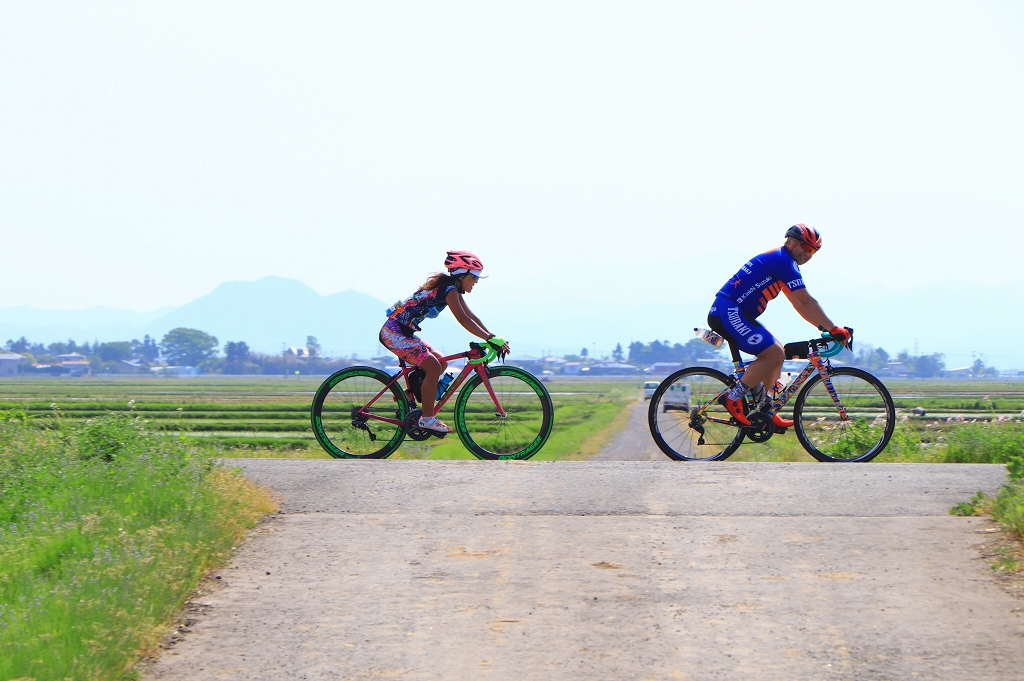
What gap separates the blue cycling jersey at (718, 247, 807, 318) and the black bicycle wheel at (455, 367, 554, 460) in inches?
75.8

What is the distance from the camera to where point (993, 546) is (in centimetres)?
588

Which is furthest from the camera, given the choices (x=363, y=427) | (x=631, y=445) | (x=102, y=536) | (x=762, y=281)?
(x=631, y=445)

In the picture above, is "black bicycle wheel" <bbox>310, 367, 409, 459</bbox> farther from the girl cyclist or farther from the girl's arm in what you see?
the girl's arm

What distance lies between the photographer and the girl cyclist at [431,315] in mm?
8797

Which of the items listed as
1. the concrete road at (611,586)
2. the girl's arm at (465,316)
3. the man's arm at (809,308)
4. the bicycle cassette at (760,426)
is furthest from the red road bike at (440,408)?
the man's arm at (809,308)

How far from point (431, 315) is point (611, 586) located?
4.37 m

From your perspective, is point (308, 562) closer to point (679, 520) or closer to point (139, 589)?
point (139, 589)

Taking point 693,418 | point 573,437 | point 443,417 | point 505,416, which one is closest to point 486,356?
point 505,416

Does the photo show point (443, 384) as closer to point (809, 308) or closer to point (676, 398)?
point (676, 398)

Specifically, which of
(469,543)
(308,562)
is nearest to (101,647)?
(308,562)

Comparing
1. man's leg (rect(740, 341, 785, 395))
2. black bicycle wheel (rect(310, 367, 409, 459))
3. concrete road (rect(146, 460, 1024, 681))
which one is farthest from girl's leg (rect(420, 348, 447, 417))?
man's leg (rect(740, 341, 785, 395))

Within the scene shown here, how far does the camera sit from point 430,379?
9.02 metres

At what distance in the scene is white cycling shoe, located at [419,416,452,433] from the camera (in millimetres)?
8938

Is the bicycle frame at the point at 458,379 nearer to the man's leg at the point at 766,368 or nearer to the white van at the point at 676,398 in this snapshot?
the white van at the point at 676,398
